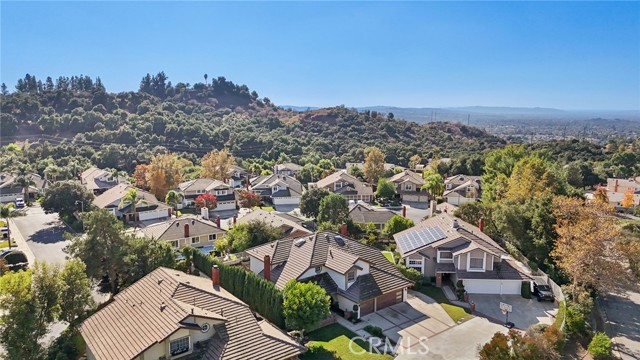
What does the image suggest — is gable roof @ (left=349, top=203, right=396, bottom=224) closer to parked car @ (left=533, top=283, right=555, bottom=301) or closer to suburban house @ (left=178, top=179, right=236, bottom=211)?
parked car @ (left=533, top=283, right=555, bottom=301)

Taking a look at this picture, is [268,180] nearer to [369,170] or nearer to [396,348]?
[369,170]

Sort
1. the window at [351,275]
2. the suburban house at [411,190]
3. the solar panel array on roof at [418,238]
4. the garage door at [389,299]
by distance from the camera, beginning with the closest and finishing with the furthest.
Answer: the window at [351,275]
the garage door at [389,299]
the solar panel array on roof at [418,238]
the suburban house at [411,190]

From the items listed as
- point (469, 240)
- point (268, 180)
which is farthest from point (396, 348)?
point (268, 180)

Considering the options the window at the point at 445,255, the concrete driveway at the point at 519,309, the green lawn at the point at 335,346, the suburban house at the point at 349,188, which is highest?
the window at the point at 445,255

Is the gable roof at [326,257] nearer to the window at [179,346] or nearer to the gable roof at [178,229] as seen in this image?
the window at [179,346]

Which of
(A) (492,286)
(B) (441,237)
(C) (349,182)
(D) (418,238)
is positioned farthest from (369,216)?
(C) (349,182)

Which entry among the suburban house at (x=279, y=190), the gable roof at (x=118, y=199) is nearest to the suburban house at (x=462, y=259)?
Result: the suburban house at (x=279, y=190)

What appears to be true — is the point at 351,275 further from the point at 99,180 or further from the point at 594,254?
the point at 99,180
